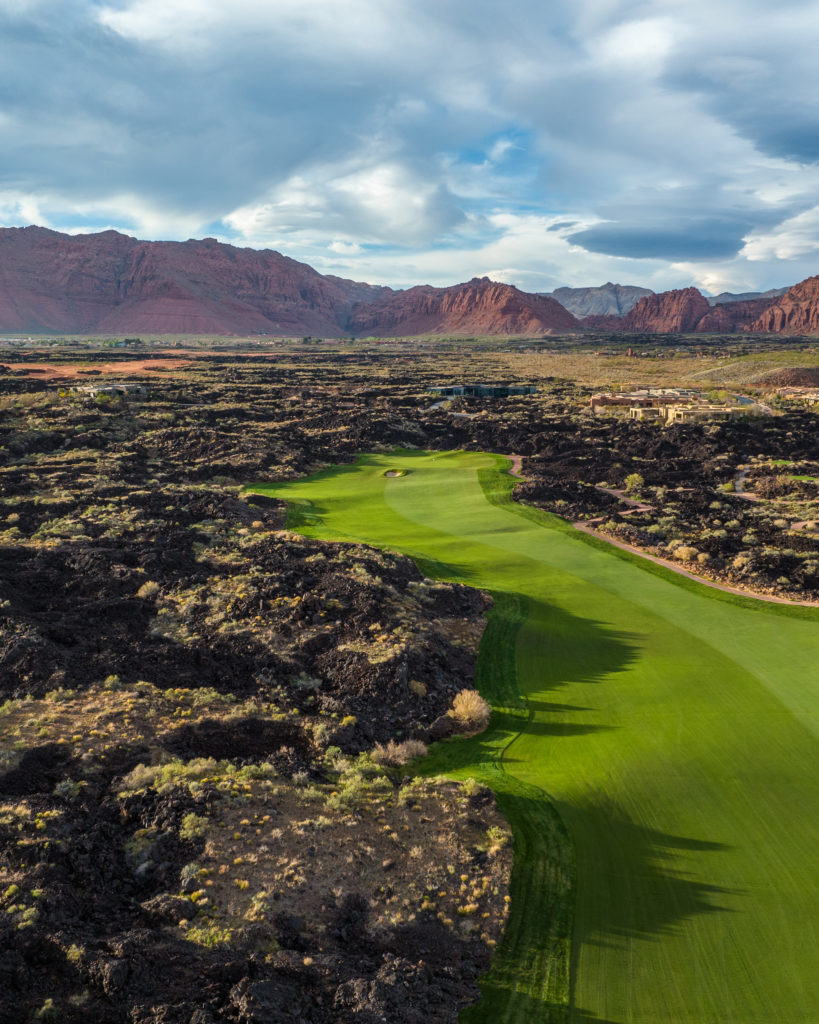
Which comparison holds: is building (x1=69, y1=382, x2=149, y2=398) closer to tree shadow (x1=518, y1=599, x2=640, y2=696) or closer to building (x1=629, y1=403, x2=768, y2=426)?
building (x1=629, y1=403, x2=768, y2=426)

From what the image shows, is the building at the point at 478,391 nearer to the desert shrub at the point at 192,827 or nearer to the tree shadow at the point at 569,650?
the tree shadow at the point at 569,650

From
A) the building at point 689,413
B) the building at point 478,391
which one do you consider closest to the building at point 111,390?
the building at point 478,391

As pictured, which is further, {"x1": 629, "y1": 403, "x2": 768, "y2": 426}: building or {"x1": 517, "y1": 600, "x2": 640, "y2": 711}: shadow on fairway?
{"x1": 629, "y1": 403, "x2": 768, "y2": 426}: building

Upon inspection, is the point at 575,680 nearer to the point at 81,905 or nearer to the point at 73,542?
the point at 81,905

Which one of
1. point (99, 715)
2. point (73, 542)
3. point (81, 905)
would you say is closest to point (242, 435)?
point (73, 542)

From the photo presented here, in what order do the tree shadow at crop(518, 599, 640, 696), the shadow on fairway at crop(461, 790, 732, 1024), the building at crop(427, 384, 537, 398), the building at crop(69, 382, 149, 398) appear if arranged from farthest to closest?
the building at crop(427, 384, 537, 398), the building at crop(69, 382, 149, 398), the tree shadow at crop(518, 599, 640, 696), the shadow on fairway at crop(461, 790, 732, 1024)

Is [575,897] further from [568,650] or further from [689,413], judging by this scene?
[689,413]

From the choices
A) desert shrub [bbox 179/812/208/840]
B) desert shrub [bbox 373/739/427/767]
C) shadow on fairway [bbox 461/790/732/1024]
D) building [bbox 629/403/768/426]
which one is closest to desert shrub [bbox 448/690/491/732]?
desert shrub [bbox 373/739/427/767]
